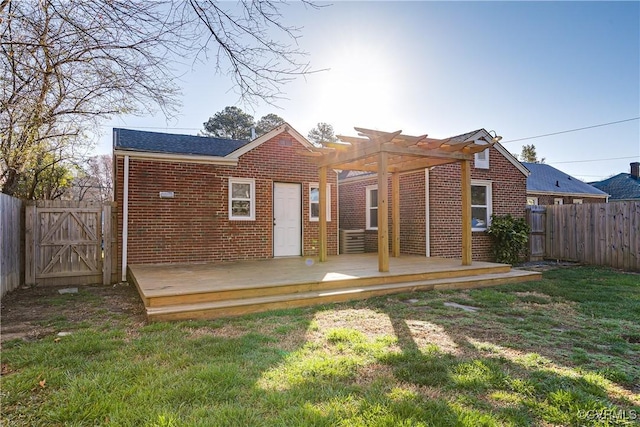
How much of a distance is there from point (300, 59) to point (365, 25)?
1.74 m

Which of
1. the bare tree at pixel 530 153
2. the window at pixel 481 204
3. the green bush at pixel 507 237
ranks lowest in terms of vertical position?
the green bush at pixel 507 237

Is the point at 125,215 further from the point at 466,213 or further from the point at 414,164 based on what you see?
the point at 466,213

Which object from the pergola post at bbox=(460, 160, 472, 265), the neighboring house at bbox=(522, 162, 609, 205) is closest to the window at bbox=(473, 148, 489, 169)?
the pergola post at bbox=(460, 160, 472, 265)

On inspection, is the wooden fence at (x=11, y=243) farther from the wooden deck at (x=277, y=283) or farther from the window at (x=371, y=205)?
the window at (x=371, y=205)

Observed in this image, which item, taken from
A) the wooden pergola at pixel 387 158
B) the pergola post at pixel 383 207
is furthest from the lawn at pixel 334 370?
the wooden pergola at pixel 387 158

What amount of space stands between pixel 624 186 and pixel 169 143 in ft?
92.4

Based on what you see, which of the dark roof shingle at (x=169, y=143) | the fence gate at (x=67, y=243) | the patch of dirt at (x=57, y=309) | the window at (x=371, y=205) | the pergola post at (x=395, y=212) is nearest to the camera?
the patch of dirt at (x=57, y=309)

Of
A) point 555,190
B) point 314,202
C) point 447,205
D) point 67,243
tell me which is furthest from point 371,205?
point 555,190

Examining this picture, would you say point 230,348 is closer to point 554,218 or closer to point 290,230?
point 290,230

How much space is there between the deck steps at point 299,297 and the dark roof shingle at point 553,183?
44.8 ft

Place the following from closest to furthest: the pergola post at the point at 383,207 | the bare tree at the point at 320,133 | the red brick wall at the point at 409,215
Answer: the pergola post at the point at 383,207 < the red brick wall at the point at 409,215 < the bare tree at the point at 320,133

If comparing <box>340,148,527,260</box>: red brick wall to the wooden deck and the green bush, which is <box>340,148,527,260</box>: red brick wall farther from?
the wooden deck

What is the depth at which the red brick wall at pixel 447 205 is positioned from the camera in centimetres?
1039

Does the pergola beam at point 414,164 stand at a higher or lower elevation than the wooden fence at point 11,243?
higher
